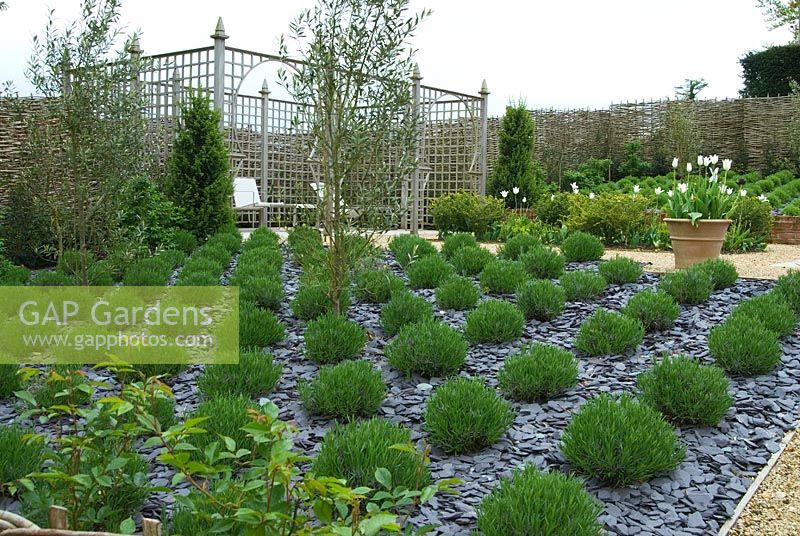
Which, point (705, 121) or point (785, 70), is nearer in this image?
point (705, 121)

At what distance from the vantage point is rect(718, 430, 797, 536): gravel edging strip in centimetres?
252

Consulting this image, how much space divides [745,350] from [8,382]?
3.58 metres

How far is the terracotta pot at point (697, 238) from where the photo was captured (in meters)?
6.45

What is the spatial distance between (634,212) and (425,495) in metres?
7.90

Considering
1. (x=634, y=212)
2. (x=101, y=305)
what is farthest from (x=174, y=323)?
(x=634, y=212)

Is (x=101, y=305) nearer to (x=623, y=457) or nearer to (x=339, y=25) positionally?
(x=339, y=25)

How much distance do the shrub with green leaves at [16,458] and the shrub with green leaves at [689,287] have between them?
3.82 metres

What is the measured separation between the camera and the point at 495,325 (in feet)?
13.4

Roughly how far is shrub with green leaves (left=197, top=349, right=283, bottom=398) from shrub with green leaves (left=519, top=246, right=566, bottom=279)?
2745mm

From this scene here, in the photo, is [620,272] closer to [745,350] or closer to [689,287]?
[689,287]

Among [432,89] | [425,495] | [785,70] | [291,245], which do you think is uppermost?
[785,70]

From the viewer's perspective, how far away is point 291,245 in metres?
4.75

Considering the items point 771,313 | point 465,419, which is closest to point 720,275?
point 771,313

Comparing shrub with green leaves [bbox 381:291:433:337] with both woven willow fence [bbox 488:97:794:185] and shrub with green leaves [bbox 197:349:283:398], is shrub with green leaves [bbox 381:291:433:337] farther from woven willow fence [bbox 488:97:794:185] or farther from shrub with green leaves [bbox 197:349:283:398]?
woven willow fence [bbox 488:97:794:185]
